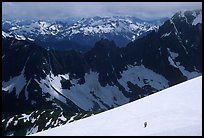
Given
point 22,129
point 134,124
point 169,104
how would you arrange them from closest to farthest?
point 134,124
point 169,104
point 22,129

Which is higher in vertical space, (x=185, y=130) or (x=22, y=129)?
(x=185, y=130)

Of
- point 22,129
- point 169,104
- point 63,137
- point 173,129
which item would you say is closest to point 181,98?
point 169,104

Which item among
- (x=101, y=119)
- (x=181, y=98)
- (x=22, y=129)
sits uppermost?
(x=181, y=98)

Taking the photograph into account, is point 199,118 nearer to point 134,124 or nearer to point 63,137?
point 134,124

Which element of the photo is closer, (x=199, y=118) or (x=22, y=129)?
(x=199, y=118)

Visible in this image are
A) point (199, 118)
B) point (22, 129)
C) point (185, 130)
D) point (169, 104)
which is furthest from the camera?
point (22, 129)

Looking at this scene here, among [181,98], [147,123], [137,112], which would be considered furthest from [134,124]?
[181,98]
